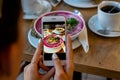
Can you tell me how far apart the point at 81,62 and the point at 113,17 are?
0.21 m

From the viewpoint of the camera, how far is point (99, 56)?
0.74m

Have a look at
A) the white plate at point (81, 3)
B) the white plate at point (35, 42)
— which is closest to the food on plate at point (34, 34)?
the white plate at point (35, 42)

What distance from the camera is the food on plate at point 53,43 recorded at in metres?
0.69

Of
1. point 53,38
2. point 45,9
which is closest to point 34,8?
point 45,9

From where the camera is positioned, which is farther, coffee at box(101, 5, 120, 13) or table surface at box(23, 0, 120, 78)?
coffee at box(101, 5, 120, 13)

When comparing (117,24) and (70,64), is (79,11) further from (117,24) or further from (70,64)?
(70,64)

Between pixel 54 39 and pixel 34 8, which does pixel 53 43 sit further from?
pixel 34 8

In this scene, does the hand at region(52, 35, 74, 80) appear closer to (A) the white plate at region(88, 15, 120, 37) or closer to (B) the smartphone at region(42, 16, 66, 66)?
(B) the smartphone at region(42, 16, 66, 66)

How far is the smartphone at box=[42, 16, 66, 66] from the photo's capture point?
2.23 ft

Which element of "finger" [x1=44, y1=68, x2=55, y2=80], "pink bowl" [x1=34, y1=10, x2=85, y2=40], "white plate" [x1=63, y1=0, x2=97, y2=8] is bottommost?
"finger" [x1=44, y1=68, x2=55, y2=80]

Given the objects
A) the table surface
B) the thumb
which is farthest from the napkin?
the thumb

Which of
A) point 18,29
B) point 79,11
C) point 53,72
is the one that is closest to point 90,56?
point 53,72

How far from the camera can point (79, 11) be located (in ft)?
3.13

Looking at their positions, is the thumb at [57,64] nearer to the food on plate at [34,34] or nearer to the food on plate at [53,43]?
the food on plate at [53,43]
